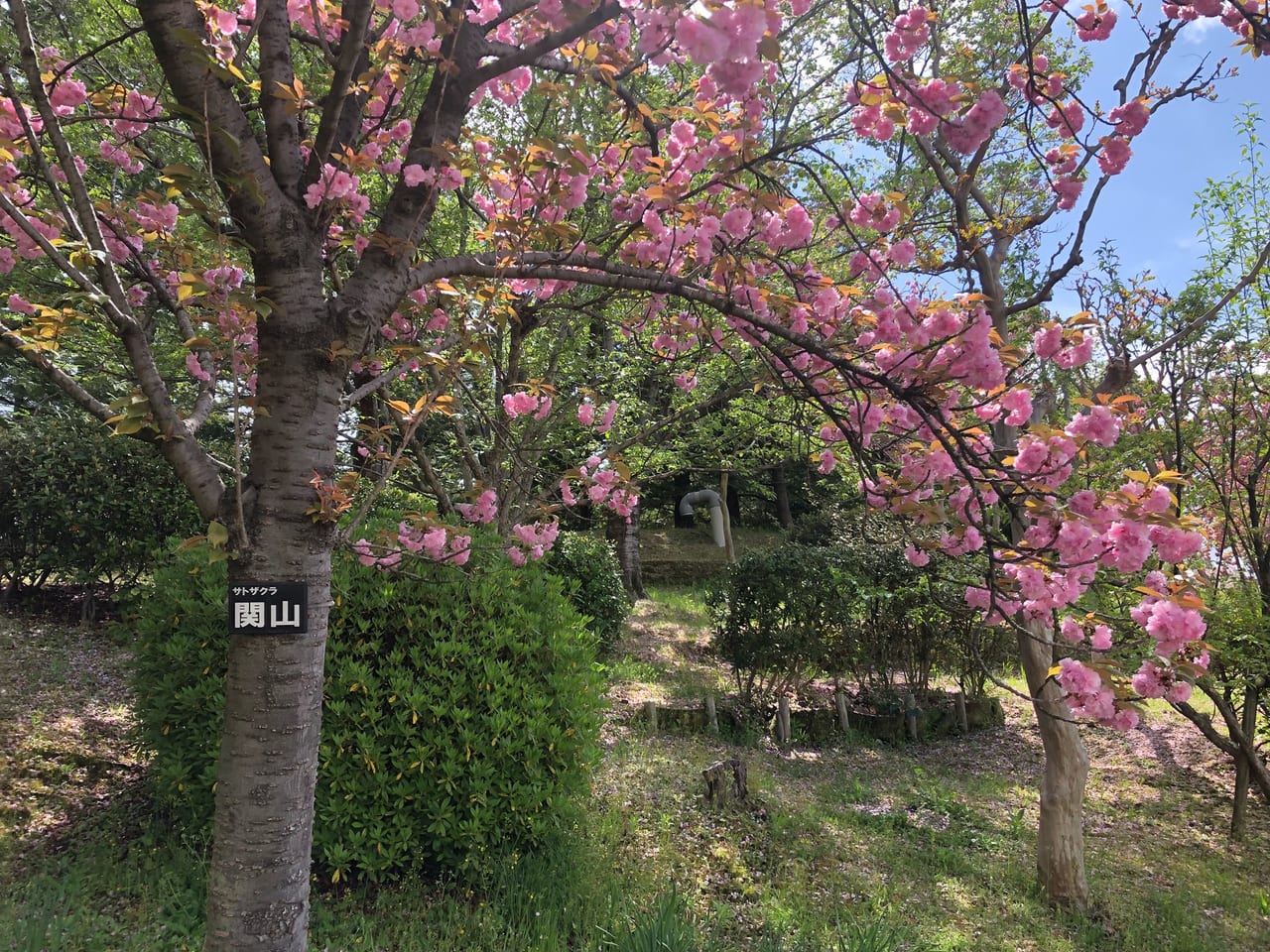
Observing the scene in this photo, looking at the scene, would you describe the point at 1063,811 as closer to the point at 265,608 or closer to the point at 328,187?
the point at 265,608

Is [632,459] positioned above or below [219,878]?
above

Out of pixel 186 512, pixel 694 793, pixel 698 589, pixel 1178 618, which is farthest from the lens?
pixel 698 589

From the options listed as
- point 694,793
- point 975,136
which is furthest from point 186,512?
point 975,136

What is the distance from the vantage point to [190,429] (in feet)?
6.19

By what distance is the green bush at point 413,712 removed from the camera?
9.39 feet

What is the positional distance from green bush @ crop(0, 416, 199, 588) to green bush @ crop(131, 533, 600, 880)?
3.48 metres

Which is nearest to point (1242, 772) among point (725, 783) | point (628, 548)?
point (725, 783)

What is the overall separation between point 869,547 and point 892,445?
15.1ft

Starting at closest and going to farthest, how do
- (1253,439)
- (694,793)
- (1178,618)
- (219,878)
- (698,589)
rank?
(219,878)
(1178,618)
(694,793)
(1253,439)
(698,589)

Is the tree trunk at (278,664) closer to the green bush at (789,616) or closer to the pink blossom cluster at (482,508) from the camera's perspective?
the pink blossom cluster at (482,508)

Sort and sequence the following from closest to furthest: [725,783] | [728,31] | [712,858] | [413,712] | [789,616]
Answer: [728,31], [413,712], [712,858], [725,783], [789,616]

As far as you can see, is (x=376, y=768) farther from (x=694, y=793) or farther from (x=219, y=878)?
(x=694, y=793)

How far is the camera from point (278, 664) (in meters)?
1.57

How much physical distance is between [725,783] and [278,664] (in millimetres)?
3190
